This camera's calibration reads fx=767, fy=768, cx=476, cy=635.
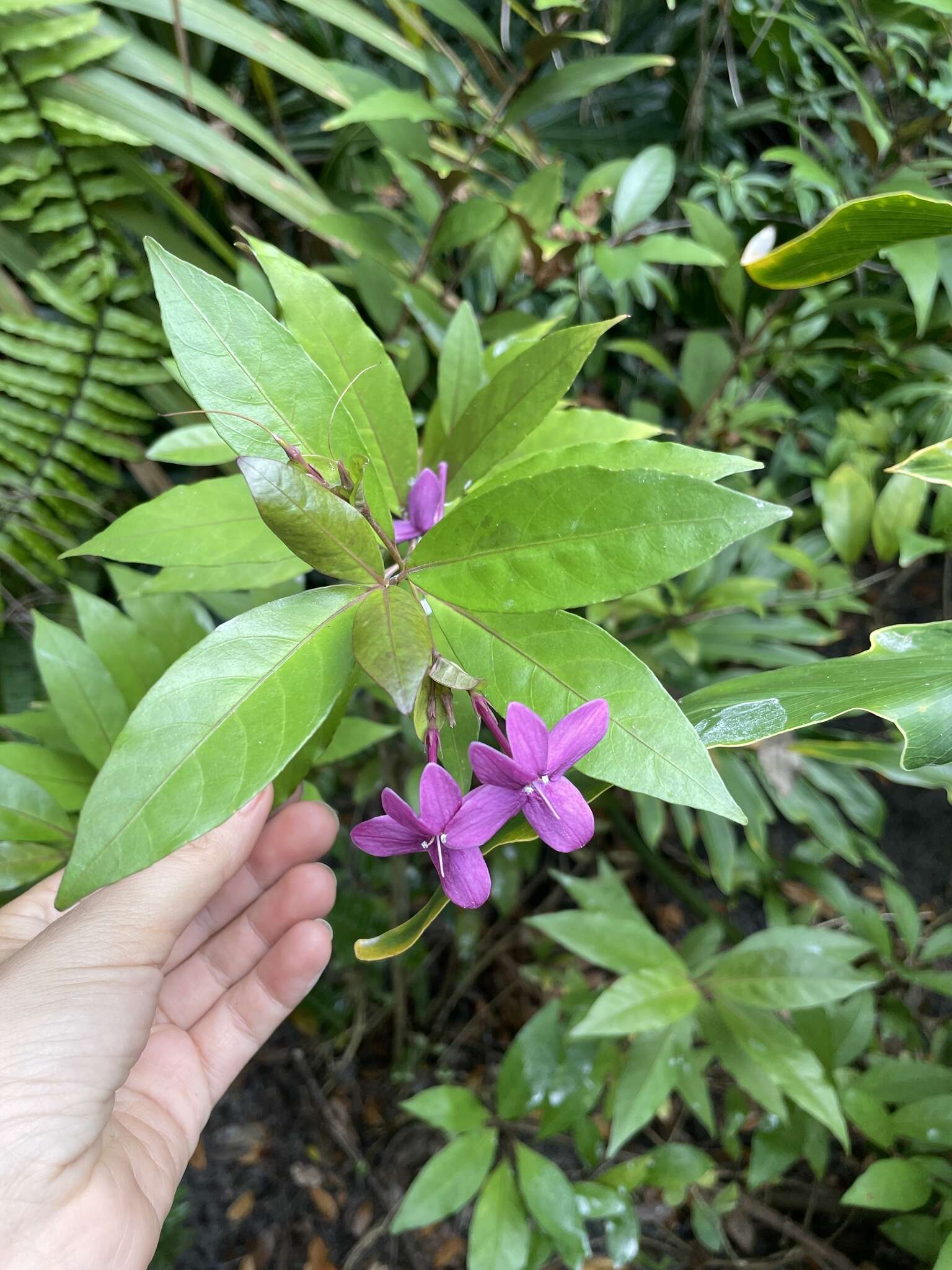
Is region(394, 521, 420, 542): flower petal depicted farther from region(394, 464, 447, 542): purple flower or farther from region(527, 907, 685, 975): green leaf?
region(527, 907, 685, 975): green leaf

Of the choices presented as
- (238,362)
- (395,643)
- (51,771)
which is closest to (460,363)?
(238,362)

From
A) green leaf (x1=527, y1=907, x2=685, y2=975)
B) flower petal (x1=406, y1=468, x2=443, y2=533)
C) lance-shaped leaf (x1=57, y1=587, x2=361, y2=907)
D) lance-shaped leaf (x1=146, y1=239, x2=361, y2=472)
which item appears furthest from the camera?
green leaf (x1=527, y1=907, x2=685, y2=975)

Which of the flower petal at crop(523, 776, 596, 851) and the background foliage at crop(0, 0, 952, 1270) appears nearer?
the flower petal at crop(523, 776, 596, 851)

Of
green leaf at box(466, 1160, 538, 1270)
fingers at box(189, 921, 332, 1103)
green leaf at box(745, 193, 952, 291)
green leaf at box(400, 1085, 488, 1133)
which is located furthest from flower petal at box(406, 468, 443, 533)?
green leaf at box(466, 1160, 538, 1270)

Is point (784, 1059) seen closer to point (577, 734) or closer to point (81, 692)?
point (577, 734)

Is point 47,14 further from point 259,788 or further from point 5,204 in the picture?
point 259,788

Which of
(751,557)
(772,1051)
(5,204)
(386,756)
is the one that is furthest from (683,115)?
(772,1051)
